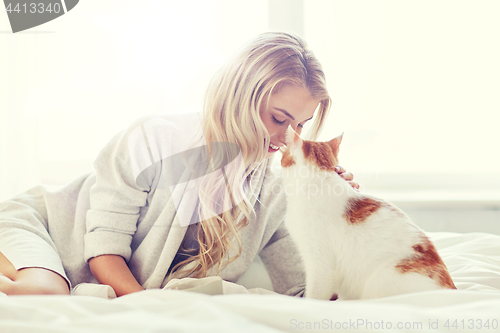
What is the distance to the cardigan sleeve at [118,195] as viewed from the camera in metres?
0.88

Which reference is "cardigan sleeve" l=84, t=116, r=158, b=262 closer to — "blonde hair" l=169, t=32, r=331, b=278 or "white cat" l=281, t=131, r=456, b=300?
"blonde hair" l=169, t=32, r=331, b=278

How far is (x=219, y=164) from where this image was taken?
96 cm

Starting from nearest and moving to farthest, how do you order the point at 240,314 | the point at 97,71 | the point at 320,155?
the point at 240,314 → the point at 320,155 → the point at 97,71

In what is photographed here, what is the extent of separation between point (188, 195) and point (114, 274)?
281 mm

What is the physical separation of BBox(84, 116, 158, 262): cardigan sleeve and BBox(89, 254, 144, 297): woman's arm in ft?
0.06

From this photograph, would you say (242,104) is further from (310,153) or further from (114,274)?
(114,274)

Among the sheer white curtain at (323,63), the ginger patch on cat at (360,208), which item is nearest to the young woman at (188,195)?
the ginger patch on cat at (360,208)

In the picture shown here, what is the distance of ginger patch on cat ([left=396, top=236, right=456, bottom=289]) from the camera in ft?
1.93

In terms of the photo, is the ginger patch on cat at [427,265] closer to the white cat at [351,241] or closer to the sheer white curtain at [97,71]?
the white cat at [351,241]

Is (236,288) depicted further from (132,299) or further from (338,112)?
(338,112)

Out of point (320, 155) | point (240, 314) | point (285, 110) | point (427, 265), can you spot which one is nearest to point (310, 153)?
point (320, 155)

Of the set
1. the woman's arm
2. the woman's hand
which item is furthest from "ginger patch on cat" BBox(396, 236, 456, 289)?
the woman's arm

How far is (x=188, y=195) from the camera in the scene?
954mm

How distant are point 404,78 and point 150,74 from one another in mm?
1234
